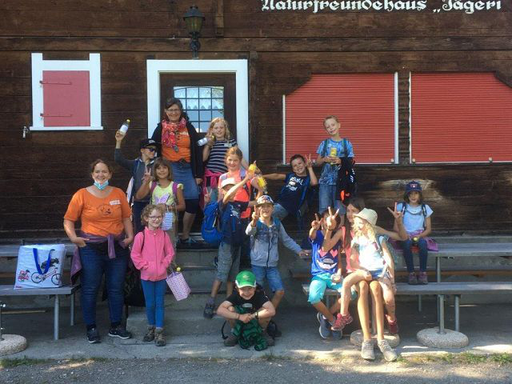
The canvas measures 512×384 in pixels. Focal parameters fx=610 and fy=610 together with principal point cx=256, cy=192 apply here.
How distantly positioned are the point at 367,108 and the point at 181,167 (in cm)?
270

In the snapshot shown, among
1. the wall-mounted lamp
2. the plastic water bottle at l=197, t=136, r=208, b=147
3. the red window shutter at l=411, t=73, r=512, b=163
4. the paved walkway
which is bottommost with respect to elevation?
the paved walkway

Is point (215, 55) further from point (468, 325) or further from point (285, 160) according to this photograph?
point (468, 325)

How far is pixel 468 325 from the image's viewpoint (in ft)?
22.5

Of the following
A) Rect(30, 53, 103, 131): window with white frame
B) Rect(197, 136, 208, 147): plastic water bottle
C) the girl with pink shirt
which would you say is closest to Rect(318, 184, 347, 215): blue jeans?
Rect(197, 136, 208, 147): plastic water bottle

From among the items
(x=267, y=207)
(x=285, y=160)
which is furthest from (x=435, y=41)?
(x=267, y=207)

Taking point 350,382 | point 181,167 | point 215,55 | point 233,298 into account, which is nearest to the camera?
point 350,382

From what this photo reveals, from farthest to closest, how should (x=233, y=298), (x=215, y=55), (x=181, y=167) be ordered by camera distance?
(x=215, y=55)
(x=181, y=167)
(x=233, y=298)

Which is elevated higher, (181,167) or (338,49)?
(338,49)

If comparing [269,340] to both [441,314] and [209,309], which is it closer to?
[209,309]

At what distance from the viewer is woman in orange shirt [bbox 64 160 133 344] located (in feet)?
20.5

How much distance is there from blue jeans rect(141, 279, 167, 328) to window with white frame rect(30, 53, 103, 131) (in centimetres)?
277

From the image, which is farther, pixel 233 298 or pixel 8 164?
pixel 8 164

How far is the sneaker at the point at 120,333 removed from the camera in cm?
626

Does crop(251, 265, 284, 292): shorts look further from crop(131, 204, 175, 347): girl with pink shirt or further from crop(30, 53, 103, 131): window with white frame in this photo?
crop(30, 53, 103, 131): window with white frame
